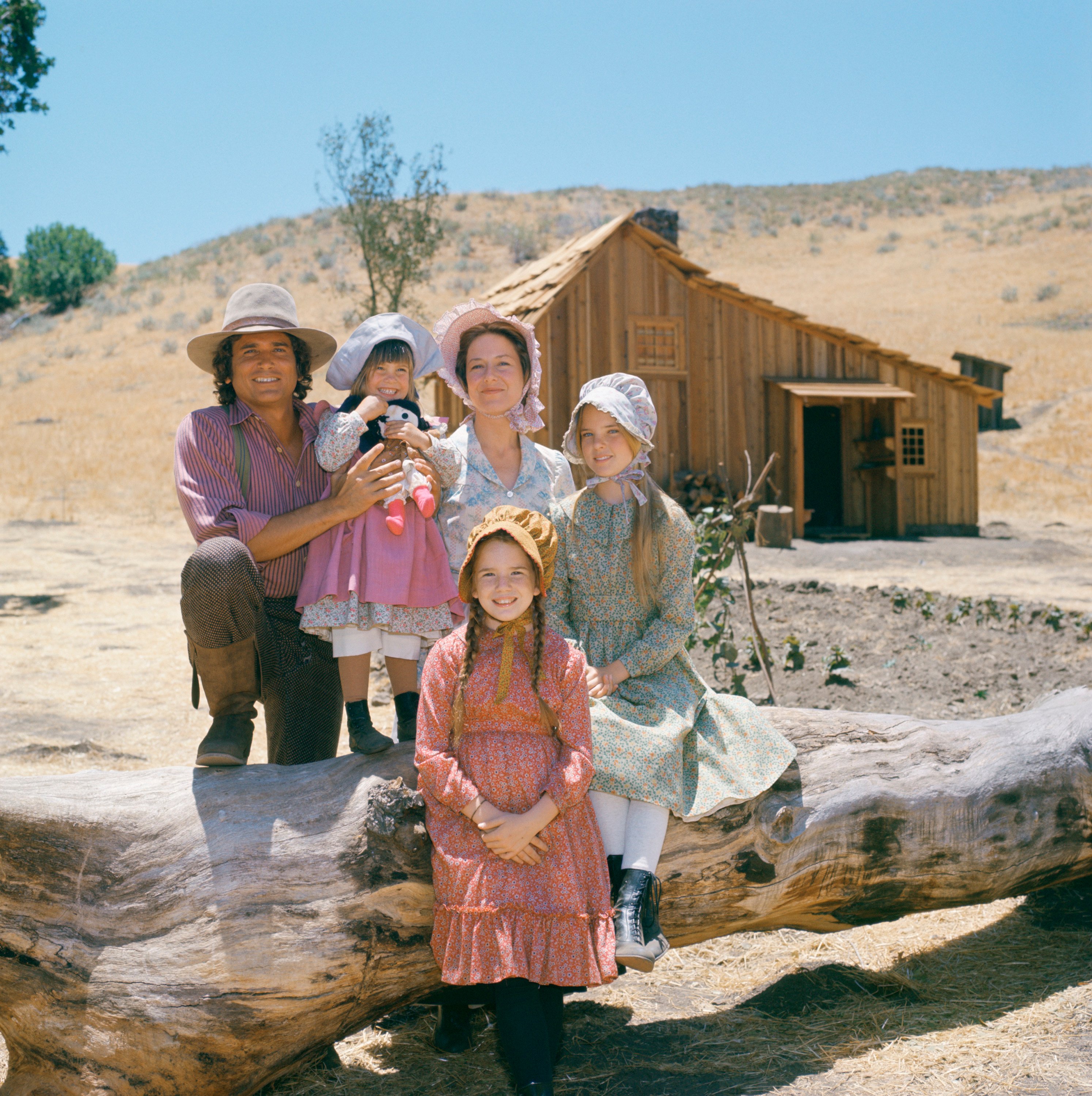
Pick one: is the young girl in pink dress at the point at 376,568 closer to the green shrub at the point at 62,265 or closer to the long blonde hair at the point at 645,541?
the long blonde hair at the point at 645,541

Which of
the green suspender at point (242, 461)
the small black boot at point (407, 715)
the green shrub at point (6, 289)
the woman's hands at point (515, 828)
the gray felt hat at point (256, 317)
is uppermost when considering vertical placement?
the green shrub at point (6, 289)

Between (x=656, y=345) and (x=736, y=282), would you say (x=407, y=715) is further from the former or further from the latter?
(x=736, y=282)

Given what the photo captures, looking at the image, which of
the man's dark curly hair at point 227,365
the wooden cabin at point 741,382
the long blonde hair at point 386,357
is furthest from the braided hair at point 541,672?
the wooden cabin at point 741,382

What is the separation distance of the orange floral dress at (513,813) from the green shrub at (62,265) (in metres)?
53.2

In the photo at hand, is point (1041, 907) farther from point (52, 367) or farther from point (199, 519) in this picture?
point (52, 367)

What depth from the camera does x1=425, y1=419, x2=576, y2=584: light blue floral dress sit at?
340cm

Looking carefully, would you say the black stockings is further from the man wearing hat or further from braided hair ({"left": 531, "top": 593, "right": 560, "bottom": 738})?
the man wearing hat

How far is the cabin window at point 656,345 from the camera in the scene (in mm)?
14773

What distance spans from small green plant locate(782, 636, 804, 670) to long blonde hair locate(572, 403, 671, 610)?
375 cm

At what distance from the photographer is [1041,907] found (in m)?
3.92

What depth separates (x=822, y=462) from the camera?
19.9 m

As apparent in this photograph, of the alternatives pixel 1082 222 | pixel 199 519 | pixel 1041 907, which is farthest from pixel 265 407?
pixel 1082 222

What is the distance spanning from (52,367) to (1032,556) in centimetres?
3403

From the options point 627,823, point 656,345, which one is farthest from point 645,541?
point 656,345
